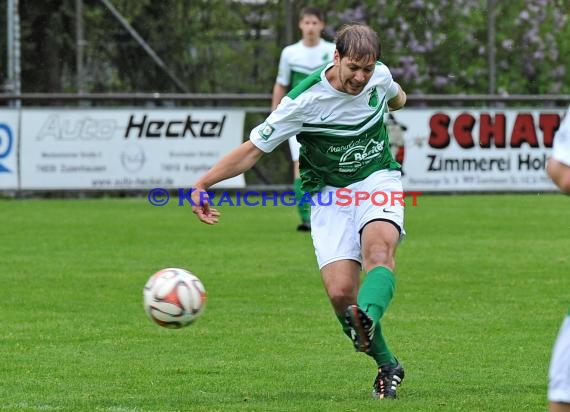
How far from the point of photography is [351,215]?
22.6ft

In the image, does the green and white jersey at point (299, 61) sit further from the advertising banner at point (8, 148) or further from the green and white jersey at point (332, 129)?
the green and white jersey at point (332, 129)

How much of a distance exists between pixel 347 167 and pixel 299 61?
792cm

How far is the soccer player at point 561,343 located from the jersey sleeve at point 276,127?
277cm

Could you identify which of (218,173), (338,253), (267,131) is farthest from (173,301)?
(267,131)

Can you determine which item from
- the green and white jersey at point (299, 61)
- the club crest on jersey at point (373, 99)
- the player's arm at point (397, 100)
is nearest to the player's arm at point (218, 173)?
the club crest on jersey at point (373, 99)

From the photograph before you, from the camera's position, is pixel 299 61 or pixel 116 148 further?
pixel 116 148

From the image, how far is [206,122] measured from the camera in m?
19.1

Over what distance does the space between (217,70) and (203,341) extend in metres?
13.1

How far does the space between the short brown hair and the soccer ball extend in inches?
53.5

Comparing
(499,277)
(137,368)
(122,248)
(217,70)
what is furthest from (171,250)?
(217,70)

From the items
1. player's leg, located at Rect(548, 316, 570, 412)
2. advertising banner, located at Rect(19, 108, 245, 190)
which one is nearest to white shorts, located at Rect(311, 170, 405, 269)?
player's leg, located at Rect(548, 316, 570, 412)

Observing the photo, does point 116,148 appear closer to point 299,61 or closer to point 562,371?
point 299,61

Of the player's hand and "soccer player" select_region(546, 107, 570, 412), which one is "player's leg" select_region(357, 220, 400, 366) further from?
"soccer player" select_region(546, 107, 570, 412)

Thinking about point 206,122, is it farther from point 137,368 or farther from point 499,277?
point 137,368
